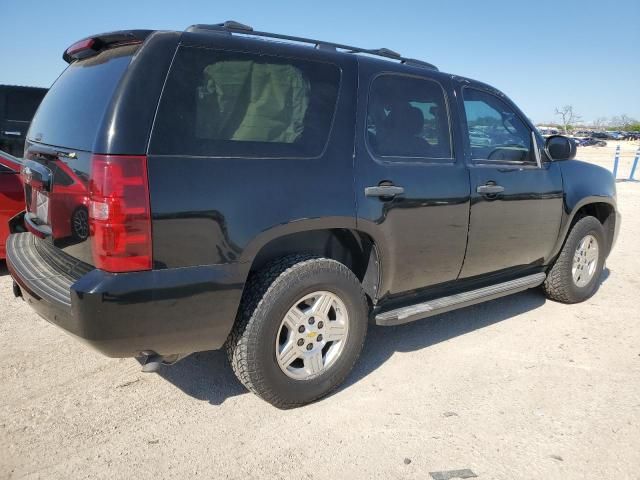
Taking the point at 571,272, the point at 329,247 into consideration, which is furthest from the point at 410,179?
the point at 571,272

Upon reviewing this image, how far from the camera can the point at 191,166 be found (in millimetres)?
2316

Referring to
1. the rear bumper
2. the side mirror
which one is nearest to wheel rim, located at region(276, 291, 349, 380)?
the rear bumper

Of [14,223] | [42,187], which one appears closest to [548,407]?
[42,187]

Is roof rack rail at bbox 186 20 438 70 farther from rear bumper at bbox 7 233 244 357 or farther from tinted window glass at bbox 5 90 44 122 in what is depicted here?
tinted window glass at bbox 5 90 44 122

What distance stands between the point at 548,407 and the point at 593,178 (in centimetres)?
256

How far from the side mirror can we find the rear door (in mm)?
1195

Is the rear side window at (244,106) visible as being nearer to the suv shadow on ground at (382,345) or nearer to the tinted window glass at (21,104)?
the suv shadow on ground at (382,345)

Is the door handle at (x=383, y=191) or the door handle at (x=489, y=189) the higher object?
the door handle at (x=383, y=191)

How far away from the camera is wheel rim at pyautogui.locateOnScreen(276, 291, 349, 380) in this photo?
9.18ft

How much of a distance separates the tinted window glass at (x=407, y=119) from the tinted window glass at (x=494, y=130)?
0.29 meters

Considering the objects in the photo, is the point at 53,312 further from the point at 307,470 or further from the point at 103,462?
the point at 307,470

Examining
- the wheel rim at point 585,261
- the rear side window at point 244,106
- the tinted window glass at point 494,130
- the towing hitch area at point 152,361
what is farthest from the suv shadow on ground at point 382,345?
the rear side window at point 244,106

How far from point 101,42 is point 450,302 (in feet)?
8.58

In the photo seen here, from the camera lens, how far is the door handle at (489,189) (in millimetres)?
3584
